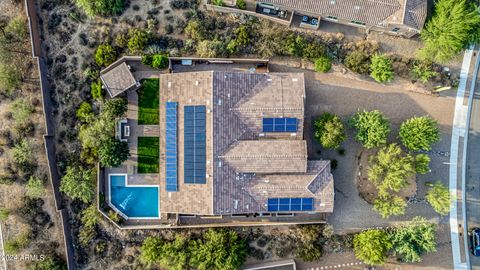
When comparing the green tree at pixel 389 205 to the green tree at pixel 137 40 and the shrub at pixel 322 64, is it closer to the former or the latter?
the shrub at pixel 322 64

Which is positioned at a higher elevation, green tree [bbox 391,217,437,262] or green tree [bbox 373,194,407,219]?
green tree [bbox 373,194,407,219]

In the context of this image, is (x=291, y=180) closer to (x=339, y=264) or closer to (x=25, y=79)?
(x=339, y=264)

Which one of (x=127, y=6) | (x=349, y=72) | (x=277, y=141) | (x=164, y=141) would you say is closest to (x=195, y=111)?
(x=164, y=141)

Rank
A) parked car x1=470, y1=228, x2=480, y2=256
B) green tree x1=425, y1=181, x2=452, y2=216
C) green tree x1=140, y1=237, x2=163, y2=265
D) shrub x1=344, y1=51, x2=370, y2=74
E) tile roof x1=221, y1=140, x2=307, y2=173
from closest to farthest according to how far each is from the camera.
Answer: tile roof x1=221, y1=140, x2=307, y2=173 → green tree x1=425, y1=181, x2=452, y2=216 → green tree x1=140, y1=237, x2=163, y2=265 → shrub x1=344, y1=51, x2=370, y2=74 → parked car x1=470, y1=228, x2=480, y2=256

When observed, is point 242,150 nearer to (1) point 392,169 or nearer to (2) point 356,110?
(2) point 356,110

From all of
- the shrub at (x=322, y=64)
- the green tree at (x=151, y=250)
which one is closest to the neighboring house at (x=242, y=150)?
the shrub at (x=322, y=64)

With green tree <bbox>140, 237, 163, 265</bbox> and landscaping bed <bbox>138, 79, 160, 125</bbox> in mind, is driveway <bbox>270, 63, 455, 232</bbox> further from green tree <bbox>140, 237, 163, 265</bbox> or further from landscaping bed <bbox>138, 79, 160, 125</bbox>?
green tree <bbox>140, 237, 163, 265</bbox>

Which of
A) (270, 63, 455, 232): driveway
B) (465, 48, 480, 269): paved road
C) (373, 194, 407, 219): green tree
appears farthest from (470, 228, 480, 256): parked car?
(373, 194, 407, 219): green tree
